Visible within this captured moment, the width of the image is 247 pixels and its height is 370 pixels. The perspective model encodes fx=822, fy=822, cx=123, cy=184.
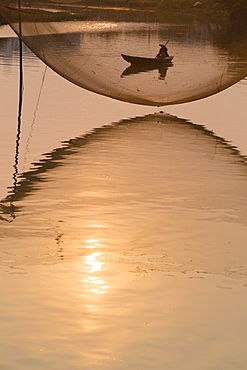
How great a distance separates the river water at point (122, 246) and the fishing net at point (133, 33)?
0.31 m

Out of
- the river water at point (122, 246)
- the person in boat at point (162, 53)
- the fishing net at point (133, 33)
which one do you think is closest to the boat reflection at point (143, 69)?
the fishing net at point (133, 33)

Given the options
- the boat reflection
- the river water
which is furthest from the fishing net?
the river water

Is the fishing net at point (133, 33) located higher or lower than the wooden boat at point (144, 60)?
higher

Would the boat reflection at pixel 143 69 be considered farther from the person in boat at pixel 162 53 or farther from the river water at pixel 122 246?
the river water at pixel 122 246

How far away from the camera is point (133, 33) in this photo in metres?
12.2

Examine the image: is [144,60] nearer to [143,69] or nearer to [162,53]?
[143,69]

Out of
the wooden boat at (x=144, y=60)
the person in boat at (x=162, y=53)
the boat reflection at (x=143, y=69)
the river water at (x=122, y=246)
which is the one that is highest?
the person in boat at (x=162, y=53)

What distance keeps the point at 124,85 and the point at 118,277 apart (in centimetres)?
716

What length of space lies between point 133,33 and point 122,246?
245 inches

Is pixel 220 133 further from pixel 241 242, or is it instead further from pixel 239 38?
pixel 241 242

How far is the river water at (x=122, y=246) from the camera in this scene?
4828 millimetres

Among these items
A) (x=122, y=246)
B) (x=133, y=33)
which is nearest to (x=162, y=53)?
(x=133, y=33)

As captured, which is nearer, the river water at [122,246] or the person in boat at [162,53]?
the river water at [122,246]

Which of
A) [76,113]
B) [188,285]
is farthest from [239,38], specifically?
[188,285]
